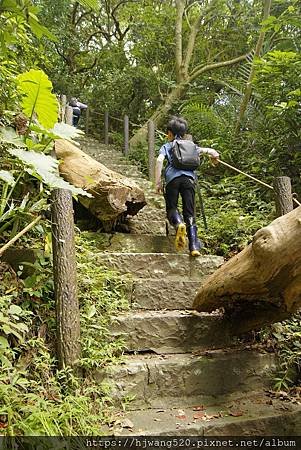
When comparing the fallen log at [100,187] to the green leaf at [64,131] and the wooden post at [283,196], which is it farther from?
the wooden post at [283,196]

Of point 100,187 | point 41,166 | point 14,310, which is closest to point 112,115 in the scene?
point 100,187

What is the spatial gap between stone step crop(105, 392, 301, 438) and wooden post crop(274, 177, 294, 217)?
169 centimetres

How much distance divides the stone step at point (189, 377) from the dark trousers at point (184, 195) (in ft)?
5.68

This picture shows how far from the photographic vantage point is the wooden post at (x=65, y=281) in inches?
106

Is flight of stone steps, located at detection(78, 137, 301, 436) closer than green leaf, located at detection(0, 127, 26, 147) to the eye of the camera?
Yes

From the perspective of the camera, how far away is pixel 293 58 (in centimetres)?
608

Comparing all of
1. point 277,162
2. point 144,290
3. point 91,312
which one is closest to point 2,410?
point 91,312

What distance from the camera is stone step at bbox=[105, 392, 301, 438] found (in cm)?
250

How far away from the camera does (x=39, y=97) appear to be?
2957 millimetres

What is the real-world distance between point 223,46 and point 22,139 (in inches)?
408

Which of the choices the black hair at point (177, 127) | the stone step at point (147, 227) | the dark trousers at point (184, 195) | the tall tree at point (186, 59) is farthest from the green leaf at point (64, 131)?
the tall tree at point (186, 59)

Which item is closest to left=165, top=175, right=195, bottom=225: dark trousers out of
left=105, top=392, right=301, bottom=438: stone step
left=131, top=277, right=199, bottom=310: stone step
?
left=131, top=277, right=199, bottom=310: stone step

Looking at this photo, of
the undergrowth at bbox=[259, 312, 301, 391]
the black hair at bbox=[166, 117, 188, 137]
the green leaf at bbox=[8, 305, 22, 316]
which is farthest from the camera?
the black hair at bbox=[166, 117, 188, 137]

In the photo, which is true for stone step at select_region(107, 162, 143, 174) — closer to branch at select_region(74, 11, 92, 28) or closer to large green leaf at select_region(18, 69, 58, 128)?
large green leaf at select_region(18, 69, 58, 128)
